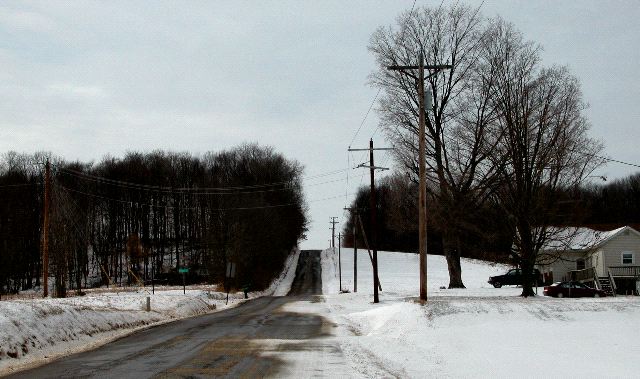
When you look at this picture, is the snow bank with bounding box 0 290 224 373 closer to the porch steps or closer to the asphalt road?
the asphalt road

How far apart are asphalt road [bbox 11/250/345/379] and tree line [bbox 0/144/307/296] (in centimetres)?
4797

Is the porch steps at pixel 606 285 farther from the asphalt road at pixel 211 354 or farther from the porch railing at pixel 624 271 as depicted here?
the asphalt road at pixel 211 354

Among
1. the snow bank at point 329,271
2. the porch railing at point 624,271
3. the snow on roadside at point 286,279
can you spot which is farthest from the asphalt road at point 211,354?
the snow on roadside at point 286,279

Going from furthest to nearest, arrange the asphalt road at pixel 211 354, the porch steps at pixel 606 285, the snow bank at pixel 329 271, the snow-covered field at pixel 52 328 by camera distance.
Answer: the snow bank at pixel 329 271 → the porch steps at pixel 606 285 → the snow-covered field at pixel 52 328 → the asphalt road at pixel 211 354

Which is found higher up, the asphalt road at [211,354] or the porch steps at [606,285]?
the asphalt road at [211,354]

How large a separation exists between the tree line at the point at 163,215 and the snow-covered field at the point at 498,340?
51820 mm

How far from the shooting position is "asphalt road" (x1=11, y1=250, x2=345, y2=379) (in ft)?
40.6

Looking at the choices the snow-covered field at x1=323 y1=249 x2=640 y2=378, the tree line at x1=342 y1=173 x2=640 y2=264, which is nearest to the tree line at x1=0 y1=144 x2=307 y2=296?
the tree line at x1=342 y1=173 x2=640 y2=264

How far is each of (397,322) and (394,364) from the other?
5833 millimetres

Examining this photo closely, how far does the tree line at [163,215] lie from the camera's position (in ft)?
244

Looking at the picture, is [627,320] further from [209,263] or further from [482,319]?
[209,263]

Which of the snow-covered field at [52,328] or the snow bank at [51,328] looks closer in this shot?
the snow-covered field at [52,328]

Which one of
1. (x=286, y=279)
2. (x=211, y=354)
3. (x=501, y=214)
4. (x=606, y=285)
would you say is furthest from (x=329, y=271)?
(x=211, y=354)

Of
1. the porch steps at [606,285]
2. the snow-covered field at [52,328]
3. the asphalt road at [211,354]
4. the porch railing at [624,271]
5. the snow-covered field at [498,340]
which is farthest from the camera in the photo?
the porch railing at [624,271]
